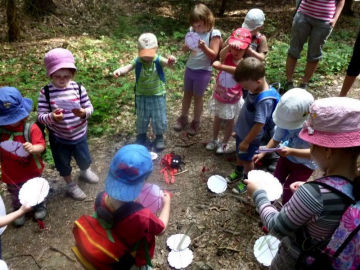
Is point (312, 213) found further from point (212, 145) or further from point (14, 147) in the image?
point (212, 145)

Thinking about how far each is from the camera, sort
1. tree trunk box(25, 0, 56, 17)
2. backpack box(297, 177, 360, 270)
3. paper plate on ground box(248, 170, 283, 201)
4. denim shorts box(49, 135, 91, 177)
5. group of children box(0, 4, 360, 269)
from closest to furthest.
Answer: backpack box(297, 177, 360, 270) → group of children box(0, 4, 360, 269) → paper plate on ground box(248, 170, 283, 201) → denim shorts box(49, 135, 91, 177) → tree trunk box(25, 0, 56, 17)

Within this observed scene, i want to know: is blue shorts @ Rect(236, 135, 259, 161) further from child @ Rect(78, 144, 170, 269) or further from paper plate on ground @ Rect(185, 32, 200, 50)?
child @ Rect(78, 144, 170, 269)

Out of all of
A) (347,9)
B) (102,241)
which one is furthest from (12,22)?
(347,9)

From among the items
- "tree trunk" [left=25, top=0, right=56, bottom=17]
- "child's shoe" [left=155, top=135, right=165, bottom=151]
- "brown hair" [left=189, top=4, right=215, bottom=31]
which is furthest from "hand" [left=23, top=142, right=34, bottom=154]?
"tree trunk" [left=25, top=0, right=56, bottom=17]

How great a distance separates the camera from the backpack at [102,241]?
1781 mm

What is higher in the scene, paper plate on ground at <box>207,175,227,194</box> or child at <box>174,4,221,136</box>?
child at <box>174,4,221,136</box>

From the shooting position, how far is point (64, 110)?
315cm

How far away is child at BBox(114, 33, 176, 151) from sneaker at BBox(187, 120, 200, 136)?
1.96 ft

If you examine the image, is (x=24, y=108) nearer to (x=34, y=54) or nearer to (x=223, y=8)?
(x=34, y=54)

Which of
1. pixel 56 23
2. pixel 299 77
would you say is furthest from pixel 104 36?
pixel 299 77

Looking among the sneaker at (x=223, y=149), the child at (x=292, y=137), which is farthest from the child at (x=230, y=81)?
the child at (x=292, y=137)

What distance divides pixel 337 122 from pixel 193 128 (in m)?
3.37

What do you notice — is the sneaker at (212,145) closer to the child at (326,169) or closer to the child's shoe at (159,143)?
the child's shoe at (159,143)

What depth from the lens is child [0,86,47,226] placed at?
2764 mm
